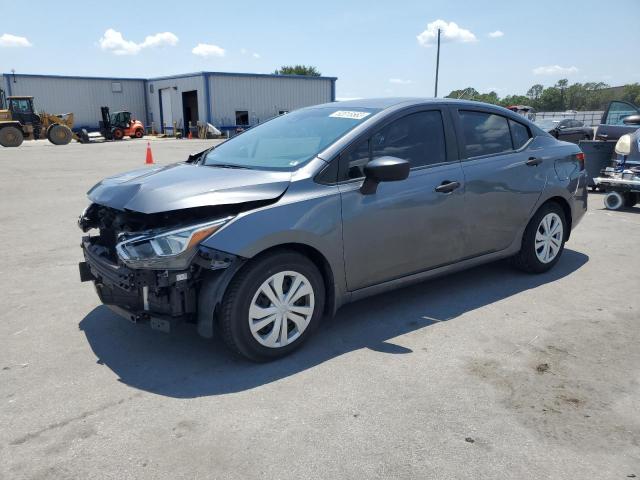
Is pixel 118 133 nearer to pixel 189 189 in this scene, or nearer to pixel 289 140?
pixel 289 140

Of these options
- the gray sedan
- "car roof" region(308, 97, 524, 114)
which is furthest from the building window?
"car roof" region(308, 97, 524, 114)

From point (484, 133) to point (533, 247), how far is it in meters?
1.23

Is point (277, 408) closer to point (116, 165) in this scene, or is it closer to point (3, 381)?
point (3, 381)

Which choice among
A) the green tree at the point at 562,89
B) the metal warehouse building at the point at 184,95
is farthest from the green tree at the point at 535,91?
the metal warehouse building at the point at 184,95

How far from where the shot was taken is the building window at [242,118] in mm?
42719

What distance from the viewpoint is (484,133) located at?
4773 millimetres

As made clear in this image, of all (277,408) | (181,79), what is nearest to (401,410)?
(277,408)

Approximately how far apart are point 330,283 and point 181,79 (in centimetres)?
4333

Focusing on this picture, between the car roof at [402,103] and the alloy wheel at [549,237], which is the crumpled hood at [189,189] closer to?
the car roof at [402,103]

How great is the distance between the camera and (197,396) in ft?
10.3

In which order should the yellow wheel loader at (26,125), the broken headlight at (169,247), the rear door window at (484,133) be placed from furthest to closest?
1. the yellow wheel loader at (26,125)
2. the rear door window at (484,133)
3. the broken headlight at (169,247)

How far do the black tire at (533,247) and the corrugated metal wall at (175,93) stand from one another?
126ft

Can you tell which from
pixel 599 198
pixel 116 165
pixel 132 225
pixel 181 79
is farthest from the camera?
pixel 181 79

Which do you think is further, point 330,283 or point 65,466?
point 330,283
